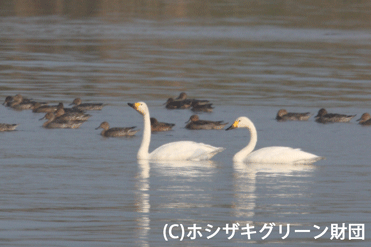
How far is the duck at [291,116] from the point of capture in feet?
83.7

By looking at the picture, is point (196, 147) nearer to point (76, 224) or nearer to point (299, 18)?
point (76, 224)

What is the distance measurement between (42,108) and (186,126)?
5.06m

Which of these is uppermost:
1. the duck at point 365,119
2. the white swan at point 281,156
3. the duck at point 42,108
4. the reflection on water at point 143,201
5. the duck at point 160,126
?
the duck at point 42,108

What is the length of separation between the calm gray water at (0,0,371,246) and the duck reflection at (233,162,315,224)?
1.1 inches

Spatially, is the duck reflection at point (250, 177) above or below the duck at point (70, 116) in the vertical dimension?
below

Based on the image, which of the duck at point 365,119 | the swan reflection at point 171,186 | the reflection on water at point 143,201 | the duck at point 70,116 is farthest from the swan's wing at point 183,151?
the duck at point 365,119

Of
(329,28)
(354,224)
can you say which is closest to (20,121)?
(354,224)

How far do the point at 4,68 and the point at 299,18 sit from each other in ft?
151

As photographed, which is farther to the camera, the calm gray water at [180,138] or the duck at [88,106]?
the duck at [88,106]

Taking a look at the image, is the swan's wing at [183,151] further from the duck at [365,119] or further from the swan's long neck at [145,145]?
the duck at [365,119]

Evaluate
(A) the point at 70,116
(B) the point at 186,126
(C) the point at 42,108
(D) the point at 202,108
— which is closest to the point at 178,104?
(D) the point at 202,108

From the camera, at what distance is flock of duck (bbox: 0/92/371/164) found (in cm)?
1862

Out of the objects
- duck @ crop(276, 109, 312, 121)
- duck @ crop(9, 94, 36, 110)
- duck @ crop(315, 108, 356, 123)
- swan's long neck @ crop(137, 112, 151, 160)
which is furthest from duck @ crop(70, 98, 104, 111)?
duck @ crop(315, 108, 356, 123)

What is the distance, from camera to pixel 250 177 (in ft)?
55.6
